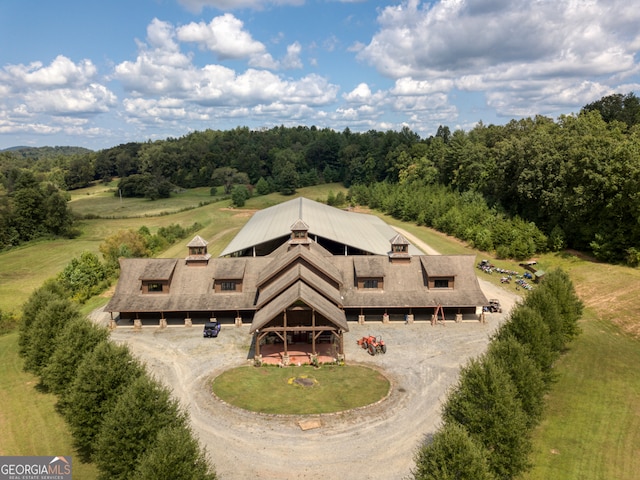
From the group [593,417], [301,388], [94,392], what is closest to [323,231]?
[301,388]

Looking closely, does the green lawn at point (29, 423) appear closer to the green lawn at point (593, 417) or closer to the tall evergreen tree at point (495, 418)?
the tall evergreen tree at point (495, 418)

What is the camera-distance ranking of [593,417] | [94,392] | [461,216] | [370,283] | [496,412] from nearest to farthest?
[496,412] < [94,392] < [593,417] < [370,283] < [461,216]

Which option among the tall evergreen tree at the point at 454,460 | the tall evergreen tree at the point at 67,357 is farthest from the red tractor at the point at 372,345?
the tall evergreen tree at the point at 67,357

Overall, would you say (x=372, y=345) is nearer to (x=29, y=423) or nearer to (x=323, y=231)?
(x=323, y=231)

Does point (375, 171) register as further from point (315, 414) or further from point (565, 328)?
point (315, 414)

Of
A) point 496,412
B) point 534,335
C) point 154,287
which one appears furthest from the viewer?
point 154,287
